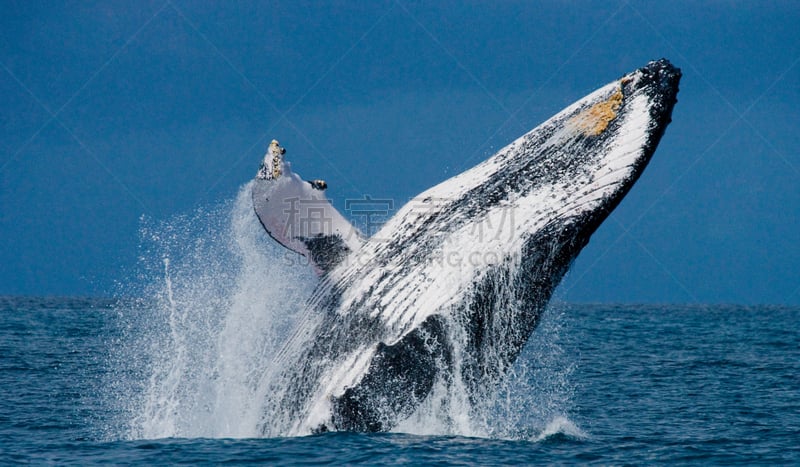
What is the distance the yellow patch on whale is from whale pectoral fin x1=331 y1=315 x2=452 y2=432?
1993 millimetres

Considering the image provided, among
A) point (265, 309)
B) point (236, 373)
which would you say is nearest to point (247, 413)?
point (236, 373)

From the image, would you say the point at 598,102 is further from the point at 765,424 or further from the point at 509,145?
the point at 765,424

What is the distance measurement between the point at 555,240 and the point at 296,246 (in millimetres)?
2302

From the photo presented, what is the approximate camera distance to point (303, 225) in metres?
7.97

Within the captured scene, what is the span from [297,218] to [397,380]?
1.74 meters

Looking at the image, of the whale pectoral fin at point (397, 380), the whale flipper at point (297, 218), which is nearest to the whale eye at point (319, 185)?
the whale flipper at point (297, 218)

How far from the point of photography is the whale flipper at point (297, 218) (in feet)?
25.8

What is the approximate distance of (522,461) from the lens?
8.02m

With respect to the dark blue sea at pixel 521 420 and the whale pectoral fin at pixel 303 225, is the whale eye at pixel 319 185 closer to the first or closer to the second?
the whale pectoral fin at pixel 303 225

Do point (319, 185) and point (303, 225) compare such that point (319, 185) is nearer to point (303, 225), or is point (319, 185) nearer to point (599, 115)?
point (303, 225)

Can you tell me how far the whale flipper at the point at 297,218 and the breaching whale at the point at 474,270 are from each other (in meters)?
0.25

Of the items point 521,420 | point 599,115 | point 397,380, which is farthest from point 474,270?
point 521,420

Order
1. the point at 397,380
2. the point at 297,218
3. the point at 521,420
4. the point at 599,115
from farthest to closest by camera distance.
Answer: the point at 521,420 < the point at 297,218 < the point at 599,115 < the point at 397,380

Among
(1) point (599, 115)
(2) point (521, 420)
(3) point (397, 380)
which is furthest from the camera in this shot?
(2) point (521, 420)
